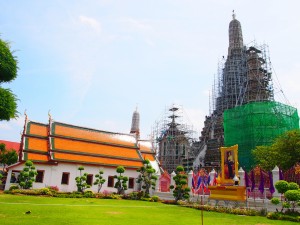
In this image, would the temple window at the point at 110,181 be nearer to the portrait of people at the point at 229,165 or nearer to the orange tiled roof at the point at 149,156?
the orange tiled roof at the point at 149,156

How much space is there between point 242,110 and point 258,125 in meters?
3.01

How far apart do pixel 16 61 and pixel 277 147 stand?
23094 mm

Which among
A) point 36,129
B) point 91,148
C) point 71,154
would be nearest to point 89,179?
point 71,154

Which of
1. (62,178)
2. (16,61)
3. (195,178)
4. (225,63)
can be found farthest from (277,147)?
(225,63)

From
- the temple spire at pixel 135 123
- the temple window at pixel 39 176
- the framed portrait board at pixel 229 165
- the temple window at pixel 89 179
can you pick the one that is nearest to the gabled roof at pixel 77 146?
the temple window at pixel 39 176

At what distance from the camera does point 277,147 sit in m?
25.3

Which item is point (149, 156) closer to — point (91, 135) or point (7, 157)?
point (91, 135)

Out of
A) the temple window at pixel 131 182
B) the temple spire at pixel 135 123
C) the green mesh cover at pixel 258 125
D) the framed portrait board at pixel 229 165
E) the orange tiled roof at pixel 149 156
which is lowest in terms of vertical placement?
the temple window at pixel 131 182

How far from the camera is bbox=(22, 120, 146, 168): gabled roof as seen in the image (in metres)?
23.9

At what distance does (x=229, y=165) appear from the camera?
62.7ft

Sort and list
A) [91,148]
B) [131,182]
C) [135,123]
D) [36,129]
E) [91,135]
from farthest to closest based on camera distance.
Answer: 1. [135,123]
2. [91,135]
3. [131,182]
4. [91,148]
5. [36,129]

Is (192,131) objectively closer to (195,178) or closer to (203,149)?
(203,149)

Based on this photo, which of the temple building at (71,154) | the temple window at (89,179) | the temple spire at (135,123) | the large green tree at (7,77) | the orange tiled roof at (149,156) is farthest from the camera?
the temple spire at (135,123)

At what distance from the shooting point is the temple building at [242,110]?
32.6 m
